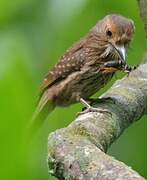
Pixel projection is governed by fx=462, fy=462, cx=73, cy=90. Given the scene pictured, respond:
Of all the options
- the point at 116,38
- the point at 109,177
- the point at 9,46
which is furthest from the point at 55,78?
the point at 9,46

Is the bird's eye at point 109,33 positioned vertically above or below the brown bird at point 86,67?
above

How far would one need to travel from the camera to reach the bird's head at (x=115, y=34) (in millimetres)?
2852

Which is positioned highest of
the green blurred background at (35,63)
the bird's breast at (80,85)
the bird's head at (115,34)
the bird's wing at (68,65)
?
the green blurred background at (35,63)

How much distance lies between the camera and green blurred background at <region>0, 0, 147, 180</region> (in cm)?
49

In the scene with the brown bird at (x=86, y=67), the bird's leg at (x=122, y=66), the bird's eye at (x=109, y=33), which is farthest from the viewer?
the bird's eye at (x=109, y=33)

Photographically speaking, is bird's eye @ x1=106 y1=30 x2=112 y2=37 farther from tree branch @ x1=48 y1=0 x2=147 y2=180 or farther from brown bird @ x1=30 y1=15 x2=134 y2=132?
tree branch @ x1=48 y1=0 x2=147 y2=180

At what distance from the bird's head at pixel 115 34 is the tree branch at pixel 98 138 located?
407mm

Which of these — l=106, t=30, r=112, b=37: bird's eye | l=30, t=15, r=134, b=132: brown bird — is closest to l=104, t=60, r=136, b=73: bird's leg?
l=30, t=15, r=134, b=132: brown bird

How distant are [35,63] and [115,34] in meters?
2.25

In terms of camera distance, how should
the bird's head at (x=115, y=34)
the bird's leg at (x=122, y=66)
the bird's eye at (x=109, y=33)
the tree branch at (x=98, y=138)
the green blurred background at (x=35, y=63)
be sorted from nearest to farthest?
the green blurred background at (x=35, y=63) < the tree branch at (x=98, y=138) < the bird's leg at (x=122, y=66) < the bird's head at (x=115, y=34) < the bird's eye at (x=109, y=33)

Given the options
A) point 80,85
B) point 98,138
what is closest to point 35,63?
point 98,138

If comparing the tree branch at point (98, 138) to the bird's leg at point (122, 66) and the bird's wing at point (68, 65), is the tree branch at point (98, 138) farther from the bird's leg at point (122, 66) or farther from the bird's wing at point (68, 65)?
the bird's wing at point (68, 65)

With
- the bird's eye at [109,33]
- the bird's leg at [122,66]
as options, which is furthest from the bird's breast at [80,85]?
the bird's eye at [109,33]

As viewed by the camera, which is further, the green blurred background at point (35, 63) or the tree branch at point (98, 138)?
the tree branch at point (98, 138)
